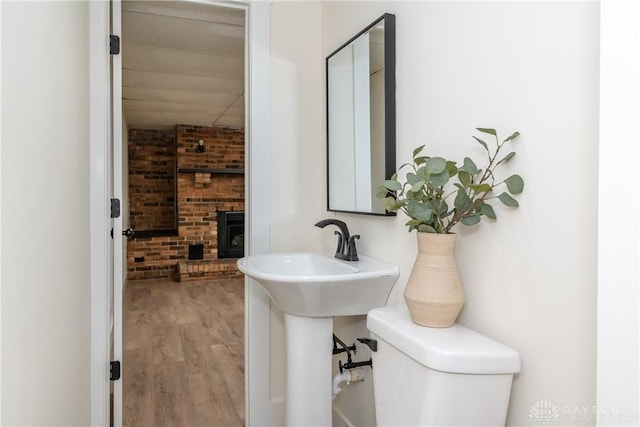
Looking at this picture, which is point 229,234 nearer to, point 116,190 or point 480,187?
point 116,190

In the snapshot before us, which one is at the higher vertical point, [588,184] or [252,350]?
[588,184]

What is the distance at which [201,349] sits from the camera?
3.22 m

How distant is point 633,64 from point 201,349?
123 inches

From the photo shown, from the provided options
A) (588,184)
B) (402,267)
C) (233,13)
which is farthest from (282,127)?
(588,184)

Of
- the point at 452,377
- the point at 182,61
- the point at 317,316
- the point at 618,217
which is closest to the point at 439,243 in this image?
the point at 452,377

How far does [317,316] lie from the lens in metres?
1.56

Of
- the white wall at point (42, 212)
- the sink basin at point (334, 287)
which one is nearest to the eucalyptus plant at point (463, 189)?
the sink basin at point (334, 287)

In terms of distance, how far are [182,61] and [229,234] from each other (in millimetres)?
3450

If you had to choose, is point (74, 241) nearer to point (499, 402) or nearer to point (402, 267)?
point (402, 267)

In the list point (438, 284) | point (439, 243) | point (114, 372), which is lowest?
point (114, 372)

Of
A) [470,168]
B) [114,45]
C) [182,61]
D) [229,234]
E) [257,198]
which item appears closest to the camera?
[470,168]

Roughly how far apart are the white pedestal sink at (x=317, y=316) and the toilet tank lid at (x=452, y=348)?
0.96ft

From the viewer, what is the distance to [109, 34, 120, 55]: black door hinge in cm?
192

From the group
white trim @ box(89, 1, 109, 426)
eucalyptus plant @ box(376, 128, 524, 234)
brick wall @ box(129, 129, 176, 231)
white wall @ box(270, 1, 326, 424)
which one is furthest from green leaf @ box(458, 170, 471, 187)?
brick wall @ box(129, 129, 176, 231)
